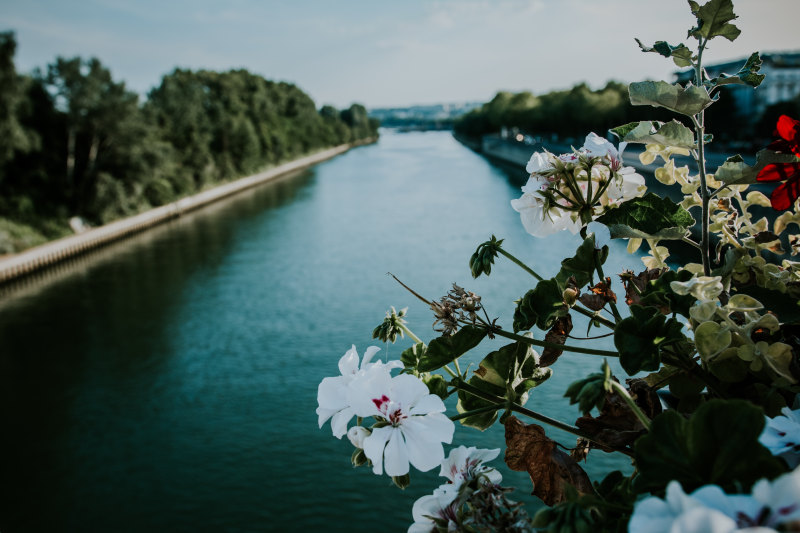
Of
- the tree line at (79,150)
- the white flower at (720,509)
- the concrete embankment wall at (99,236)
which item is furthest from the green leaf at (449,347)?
the tree line at (79,150)

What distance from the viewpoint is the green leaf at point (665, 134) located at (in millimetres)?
871

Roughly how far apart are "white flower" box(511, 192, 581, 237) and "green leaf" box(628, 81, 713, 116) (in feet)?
0.67

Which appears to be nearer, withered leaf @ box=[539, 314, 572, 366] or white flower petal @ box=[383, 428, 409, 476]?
white flower petal @ box=[383, 428, 409, 476]

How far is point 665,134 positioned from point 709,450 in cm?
44

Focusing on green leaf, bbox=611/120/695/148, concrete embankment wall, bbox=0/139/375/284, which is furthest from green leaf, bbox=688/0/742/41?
concrete embankment wall, bbox=0/139/375/284

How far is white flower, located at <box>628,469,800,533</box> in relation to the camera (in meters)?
0.46

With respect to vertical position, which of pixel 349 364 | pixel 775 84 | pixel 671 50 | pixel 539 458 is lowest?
pixel 775 84

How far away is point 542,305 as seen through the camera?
3.07 feet

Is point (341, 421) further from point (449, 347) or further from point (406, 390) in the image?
point (449, 347)

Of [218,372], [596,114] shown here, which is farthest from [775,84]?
[218,372]

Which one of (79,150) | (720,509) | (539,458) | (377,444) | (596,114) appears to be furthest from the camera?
(596,114)

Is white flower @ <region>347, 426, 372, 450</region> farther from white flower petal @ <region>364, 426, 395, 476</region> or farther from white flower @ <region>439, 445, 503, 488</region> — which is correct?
white flower @ <region>439, 445, 503, 488</region>

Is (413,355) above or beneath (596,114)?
above

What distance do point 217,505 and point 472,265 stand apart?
25.6 feet
